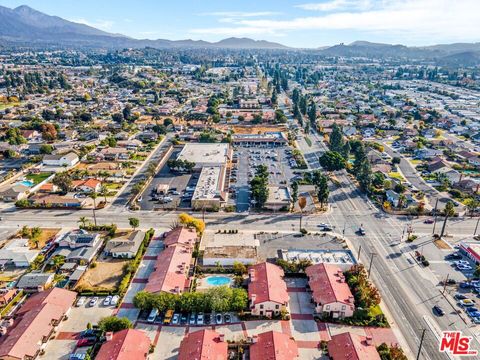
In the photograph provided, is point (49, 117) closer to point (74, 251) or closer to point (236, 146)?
point (236, 146)

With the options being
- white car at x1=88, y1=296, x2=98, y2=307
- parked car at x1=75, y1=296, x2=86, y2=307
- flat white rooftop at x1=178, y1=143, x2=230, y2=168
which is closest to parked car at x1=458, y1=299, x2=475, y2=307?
white car at x1=88, y1=296, x2=98, y2=307

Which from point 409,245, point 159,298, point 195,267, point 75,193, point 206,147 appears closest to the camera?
point 159,298

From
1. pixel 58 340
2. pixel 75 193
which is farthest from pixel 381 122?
pixel 58 340

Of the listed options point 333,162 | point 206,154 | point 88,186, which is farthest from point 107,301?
point 333,162

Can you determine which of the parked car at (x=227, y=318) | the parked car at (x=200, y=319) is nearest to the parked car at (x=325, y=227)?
the parked car at (x=227, y=318)

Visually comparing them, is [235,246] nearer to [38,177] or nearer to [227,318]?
[227,318]

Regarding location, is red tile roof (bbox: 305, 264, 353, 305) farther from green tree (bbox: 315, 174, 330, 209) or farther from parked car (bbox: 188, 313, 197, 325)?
green tree (bbox: 315, 174, 330, 209)
